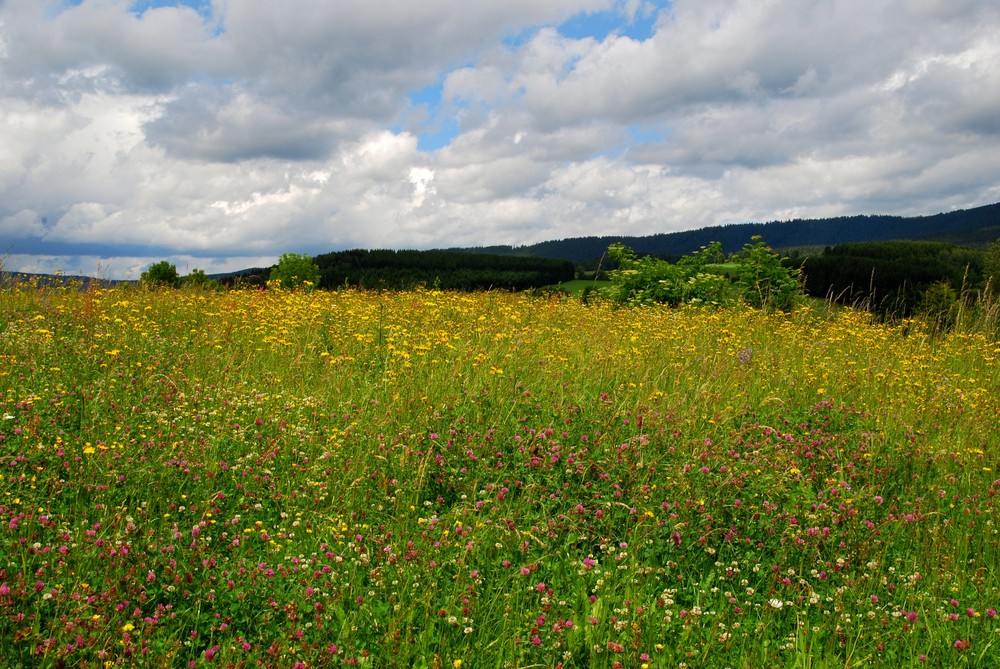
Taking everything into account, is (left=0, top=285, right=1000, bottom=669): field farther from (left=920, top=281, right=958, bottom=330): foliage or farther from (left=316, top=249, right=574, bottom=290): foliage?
(left=316, top=249, right=574, bottom=290): foliage

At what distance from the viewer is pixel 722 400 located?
249 inches

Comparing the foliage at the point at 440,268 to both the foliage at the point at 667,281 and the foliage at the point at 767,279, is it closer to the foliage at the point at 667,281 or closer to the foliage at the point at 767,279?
the foliage at the point at 667,281

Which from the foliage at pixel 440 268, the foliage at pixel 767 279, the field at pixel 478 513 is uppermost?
the foliage at pixel 440 268

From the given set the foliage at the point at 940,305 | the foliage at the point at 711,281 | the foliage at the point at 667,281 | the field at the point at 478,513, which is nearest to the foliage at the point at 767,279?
the foliage at the point at 711,281

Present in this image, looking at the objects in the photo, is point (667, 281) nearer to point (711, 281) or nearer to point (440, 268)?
point (711, 281)

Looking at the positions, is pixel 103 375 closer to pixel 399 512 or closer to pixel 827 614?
pixel 399 512

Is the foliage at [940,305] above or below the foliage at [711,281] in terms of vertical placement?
below

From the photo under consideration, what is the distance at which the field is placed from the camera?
3096 millimetres

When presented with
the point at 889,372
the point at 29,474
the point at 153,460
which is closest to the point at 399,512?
the point at 153,460

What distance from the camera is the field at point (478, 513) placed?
10.2ft

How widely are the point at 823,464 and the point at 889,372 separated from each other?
11.8 feet

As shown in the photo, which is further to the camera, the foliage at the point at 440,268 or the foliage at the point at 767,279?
the foliage at the point at 440,268

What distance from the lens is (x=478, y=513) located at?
4180 millimetres

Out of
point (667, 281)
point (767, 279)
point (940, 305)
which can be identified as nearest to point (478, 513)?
point (667, 281)
